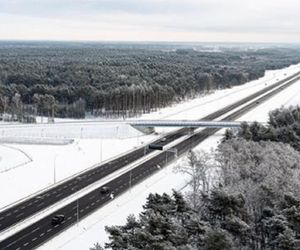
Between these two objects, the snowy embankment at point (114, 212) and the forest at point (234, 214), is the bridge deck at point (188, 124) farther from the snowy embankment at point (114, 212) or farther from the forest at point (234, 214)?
the forest at point (234, 214)

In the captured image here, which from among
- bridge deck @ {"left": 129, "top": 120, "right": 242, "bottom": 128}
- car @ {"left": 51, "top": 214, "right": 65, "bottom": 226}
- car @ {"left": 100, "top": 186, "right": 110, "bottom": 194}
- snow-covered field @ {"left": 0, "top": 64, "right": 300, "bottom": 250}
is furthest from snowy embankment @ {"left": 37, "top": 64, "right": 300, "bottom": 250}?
bridge deck @ {"left": 129, "top": 120, "right": 242, "bottom": 128}

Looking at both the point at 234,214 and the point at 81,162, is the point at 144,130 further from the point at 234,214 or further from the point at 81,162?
the point at 234,214

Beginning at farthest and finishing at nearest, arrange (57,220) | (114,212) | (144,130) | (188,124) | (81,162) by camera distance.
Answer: (144,130) → (188,124) → (81,162) → (114,212) → (57,220)


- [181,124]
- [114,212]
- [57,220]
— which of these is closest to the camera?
[57,220]

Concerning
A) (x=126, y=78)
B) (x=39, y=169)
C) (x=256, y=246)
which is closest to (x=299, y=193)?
(x=256, y=246)

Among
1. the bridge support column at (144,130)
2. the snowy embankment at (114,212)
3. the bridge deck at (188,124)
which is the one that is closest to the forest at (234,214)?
the snowy embankment at (114,212)

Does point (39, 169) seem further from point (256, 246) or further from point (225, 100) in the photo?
point (225, 100)

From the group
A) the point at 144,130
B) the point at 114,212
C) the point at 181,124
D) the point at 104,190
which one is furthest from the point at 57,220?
the point at 144,130

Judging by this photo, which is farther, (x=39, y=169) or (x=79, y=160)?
(x=79, y=160)
